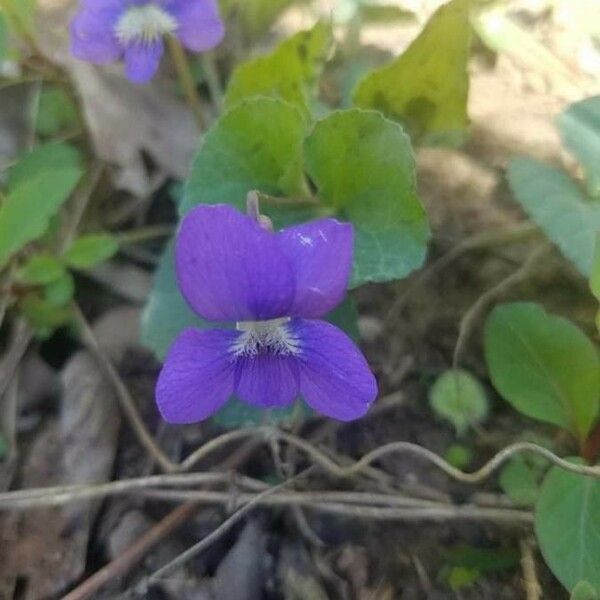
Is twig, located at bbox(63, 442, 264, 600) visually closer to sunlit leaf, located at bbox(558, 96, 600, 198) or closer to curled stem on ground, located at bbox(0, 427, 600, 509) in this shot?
curled stem on ground, located at bbox(0, 427, 600, 509)

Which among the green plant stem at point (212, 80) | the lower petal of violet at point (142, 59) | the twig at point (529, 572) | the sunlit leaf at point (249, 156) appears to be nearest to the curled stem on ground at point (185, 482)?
the twig at point (529, 572)

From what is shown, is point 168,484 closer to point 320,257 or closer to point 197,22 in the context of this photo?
point 320,257

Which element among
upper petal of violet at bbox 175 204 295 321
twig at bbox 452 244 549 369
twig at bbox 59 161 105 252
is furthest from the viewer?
twig at bbox 59 161 105 252

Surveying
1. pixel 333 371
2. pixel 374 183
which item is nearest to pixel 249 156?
pixel 374 183

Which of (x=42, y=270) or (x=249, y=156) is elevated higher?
(x=249, y=156)

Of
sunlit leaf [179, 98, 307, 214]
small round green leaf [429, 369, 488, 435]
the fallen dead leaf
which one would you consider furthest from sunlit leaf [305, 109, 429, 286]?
the fallen dead leaf
